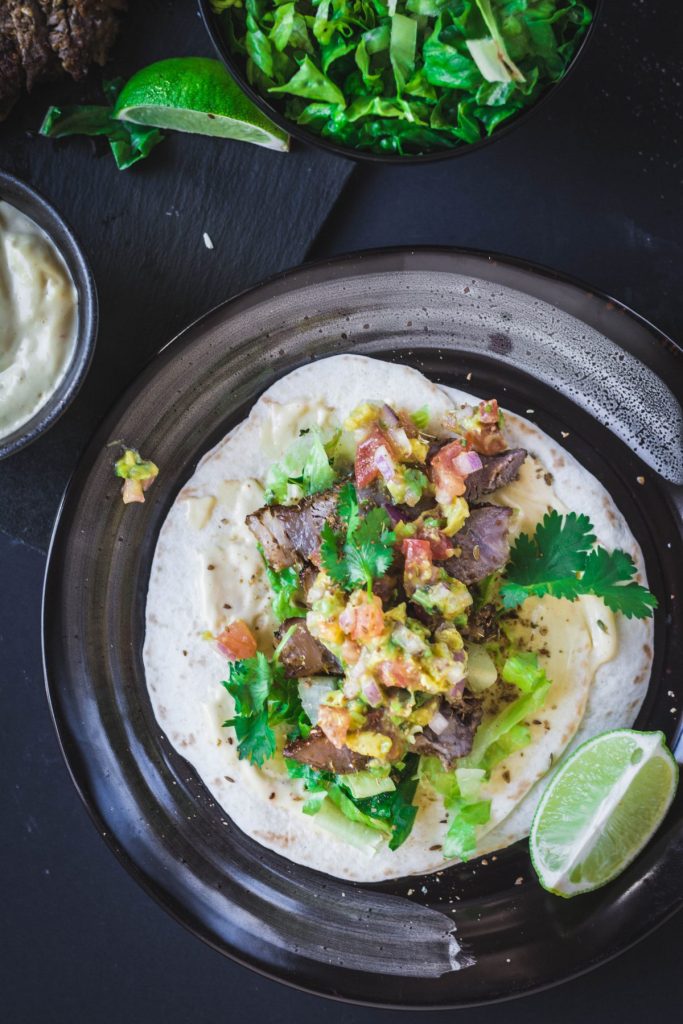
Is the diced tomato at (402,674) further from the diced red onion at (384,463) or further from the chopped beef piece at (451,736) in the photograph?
the diced red onion at (384,463)

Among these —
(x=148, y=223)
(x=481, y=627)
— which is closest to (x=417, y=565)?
(x=481, y=627)

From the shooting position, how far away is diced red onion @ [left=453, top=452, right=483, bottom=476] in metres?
2.96

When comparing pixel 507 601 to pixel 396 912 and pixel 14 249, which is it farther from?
pixel 14 249

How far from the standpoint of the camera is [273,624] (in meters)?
3.20

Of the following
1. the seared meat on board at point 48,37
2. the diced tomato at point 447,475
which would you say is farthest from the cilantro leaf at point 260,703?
the seared meat on board at point 48,37

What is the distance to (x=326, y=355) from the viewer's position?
3.27 metres

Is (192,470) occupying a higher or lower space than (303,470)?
lower

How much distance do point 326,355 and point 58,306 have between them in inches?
36.0

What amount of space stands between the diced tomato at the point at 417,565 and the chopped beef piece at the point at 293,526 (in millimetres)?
275

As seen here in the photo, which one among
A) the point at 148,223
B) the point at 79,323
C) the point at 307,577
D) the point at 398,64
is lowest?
the point at 307,577

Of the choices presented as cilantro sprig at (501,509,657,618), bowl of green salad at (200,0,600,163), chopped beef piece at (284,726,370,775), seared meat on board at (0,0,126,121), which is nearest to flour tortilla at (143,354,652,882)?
cilantro sprig at (501,509,657,618)

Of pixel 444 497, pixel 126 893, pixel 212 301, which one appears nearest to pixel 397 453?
pixel 444 497

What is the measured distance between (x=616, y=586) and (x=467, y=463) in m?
0.60

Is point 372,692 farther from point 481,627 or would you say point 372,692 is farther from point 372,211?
point 372,211
